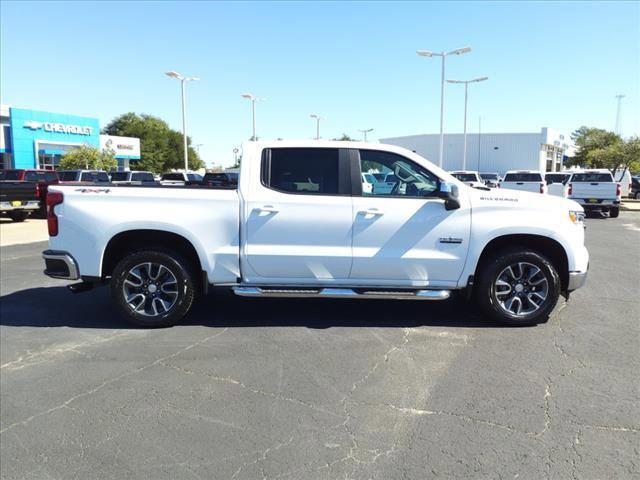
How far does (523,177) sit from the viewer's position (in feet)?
72.7

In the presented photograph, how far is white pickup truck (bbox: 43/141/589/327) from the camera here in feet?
17.2

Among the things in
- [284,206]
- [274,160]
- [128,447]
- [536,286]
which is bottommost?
[128,447]

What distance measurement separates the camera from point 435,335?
5.16 m

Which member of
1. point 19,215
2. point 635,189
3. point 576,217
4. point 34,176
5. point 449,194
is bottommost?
point 19,215

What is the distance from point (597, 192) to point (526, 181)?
2.99 metres

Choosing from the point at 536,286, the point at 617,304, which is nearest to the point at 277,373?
the point at 536,286

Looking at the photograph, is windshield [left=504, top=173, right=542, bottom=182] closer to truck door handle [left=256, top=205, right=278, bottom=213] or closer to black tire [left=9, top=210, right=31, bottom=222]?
truck door handle [left=256, top=205, right=278, bottom=213]

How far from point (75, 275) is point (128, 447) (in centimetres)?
277

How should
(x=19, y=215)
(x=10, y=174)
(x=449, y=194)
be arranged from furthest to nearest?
(x=10, y=174) < (x=19, y=215) < (x=449, y=194)

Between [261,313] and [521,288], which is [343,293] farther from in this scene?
[521,288]

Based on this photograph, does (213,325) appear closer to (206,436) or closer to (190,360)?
(190,360)

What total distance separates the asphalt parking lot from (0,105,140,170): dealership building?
1608 inches

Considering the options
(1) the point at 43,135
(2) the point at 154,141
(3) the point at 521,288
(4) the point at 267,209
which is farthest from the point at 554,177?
(2) the point at 154,141

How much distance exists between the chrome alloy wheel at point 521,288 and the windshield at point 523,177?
17904 mm
